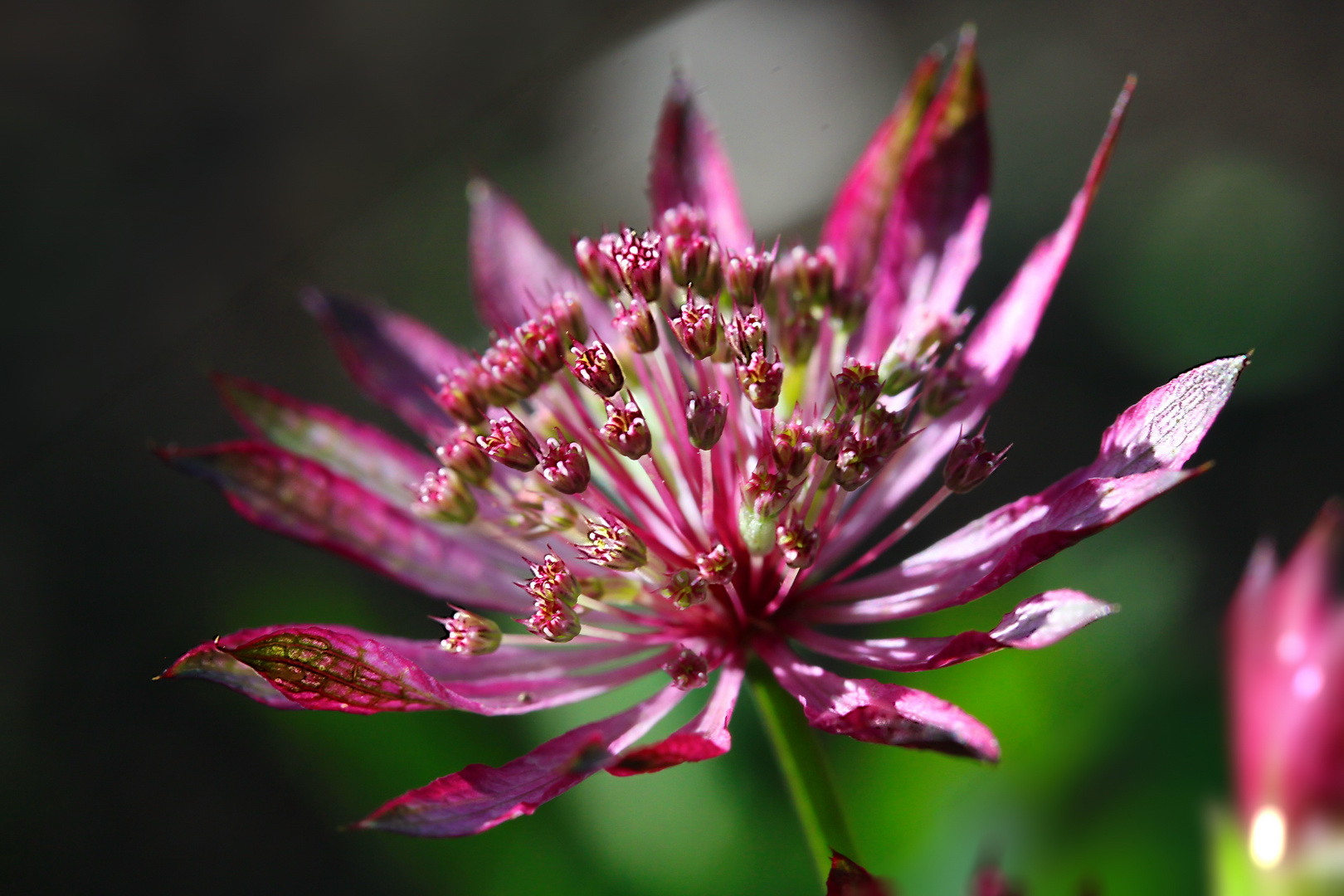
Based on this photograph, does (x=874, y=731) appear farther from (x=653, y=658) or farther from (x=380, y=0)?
(x=380, y=0)

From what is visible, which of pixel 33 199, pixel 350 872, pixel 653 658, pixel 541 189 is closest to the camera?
pixel 653 658

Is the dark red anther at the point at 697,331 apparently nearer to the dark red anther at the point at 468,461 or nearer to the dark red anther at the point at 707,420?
the dark red anther at the point at 707,420

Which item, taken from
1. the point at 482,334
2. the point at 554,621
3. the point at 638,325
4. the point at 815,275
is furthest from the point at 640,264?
the point at 482,334

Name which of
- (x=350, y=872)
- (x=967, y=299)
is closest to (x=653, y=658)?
(x=350, y=872)

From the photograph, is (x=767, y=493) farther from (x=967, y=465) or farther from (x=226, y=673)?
(x=226, y=673)

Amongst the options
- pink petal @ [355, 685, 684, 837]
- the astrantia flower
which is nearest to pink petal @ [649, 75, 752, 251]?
the astrantia flower

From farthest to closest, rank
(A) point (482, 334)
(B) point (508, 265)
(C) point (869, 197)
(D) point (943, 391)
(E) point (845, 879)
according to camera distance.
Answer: (A) point (482, 334) → (B) point (508, 265) → (C) point (869, 197) → (D) point (943, 391) → (E) point (845, 879)
